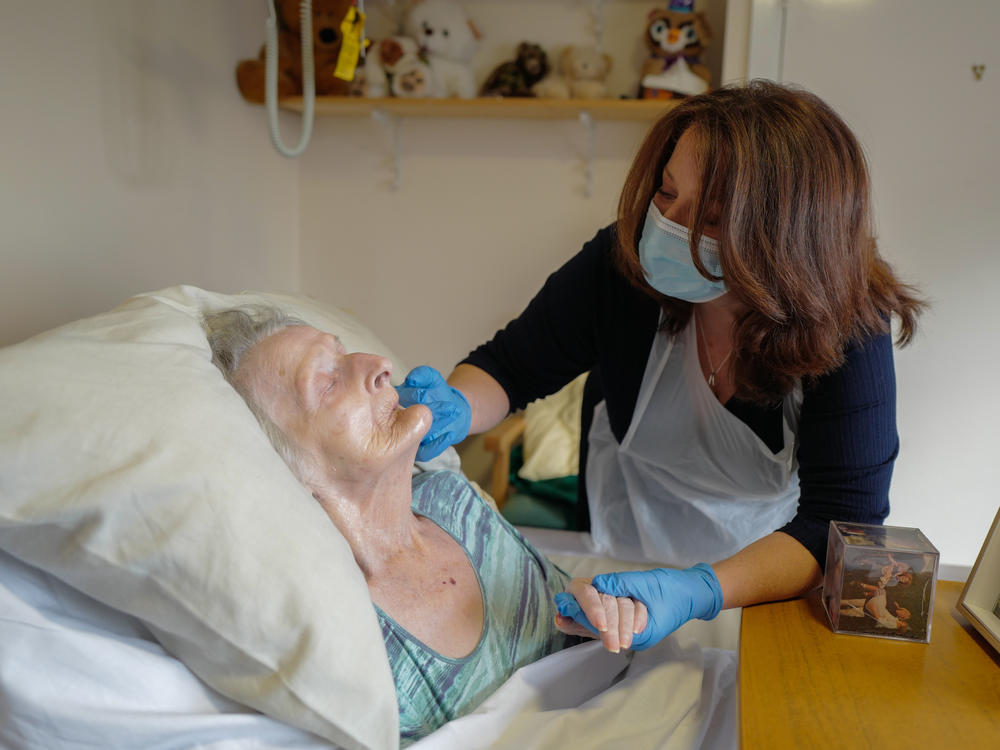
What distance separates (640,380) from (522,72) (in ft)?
5.52

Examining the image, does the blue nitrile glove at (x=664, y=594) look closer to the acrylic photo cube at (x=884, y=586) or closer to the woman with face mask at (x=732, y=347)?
the woman with face mask at (x=732, y=347)

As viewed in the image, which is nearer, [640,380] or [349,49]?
[640,380]

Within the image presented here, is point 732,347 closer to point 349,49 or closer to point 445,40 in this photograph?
point 349,49

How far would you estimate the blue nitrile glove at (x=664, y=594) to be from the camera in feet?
3.22

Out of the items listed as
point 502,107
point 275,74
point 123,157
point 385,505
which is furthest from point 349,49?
point 385,505

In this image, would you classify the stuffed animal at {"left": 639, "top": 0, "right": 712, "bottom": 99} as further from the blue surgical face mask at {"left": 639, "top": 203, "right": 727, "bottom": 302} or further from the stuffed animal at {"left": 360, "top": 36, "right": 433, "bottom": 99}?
the blue surgical face mask at {"left": 639, "top": 203, "right": 727, "bottom": 302}

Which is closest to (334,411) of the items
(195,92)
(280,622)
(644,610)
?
(280,622)

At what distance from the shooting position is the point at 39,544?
31.0 inches

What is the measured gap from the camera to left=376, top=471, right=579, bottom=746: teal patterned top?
100 centimetres

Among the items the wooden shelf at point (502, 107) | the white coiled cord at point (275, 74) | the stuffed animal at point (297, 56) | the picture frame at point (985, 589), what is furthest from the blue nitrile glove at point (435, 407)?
the stuffed animal at point (297, 56)

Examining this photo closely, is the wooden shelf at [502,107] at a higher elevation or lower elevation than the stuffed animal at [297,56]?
lower

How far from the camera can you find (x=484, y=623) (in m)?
1.13

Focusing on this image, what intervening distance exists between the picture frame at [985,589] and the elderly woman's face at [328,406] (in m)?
0.70

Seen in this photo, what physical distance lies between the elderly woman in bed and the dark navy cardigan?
39 centimetres
